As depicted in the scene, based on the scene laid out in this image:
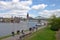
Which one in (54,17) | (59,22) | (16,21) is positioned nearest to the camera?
(59,22)

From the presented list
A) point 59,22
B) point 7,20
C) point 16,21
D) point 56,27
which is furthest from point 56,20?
point 7,20

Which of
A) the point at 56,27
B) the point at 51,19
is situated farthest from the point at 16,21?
the point at 56,27

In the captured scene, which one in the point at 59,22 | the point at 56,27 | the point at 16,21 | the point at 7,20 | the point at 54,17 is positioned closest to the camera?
the point at 56,27

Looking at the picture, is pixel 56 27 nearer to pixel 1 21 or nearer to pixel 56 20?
pixel 56 20

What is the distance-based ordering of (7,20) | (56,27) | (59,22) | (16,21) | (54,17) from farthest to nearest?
(7,20), (16,21), (54,17), (59,22), (56,27)

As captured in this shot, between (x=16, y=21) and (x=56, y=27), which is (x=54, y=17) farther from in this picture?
(x=16, y=21)

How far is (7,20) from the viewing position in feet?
559

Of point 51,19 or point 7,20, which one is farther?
point 7,20

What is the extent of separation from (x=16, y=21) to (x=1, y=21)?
31.3m

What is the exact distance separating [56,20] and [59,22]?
2.30 m

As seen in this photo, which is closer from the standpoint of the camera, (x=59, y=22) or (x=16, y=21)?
(x=59, y=22)

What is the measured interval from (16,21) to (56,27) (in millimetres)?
105354

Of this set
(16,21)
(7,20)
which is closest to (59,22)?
(16,21)

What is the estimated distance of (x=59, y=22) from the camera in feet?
168
